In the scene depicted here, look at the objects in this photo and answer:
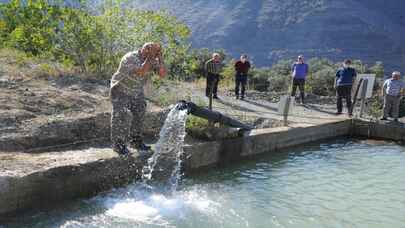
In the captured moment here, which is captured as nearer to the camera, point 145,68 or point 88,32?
point 145,68

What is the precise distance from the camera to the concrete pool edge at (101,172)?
17.7ft

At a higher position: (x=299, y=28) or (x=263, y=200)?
(x=299, y=28)

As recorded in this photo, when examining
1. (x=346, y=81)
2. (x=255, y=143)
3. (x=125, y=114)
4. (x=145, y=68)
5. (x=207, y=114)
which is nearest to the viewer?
(x=145, y=68)

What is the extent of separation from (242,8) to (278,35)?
12.1m

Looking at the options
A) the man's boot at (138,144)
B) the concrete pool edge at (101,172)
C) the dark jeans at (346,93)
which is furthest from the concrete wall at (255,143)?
the dark jeans at (346,93)

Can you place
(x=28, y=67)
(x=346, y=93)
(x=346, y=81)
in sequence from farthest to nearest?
(x=346, y=93) < (x=346, y=81) < (x=28, y=67)

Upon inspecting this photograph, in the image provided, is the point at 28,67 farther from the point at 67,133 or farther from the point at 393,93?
the point at 393,93

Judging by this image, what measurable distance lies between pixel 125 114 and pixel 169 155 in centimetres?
104

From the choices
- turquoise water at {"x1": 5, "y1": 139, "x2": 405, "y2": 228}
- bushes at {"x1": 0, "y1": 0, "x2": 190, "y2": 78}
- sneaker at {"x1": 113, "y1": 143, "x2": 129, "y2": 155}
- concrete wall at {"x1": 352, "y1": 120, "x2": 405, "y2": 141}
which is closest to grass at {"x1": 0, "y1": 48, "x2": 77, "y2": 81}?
bushes at {"x1": 0, "y1": 0, "x2": 190, "y2": 78}

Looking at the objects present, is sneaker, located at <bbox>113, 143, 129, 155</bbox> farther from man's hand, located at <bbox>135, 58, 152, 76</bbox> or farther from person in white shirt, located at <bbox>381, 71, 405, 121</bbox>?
person in white shirt, located at <bbox>381, 71, 405, 121</bbox>

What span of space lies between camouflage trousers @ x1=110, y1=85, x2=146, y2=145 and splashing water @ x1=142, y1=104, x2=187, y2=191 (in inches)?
18.5

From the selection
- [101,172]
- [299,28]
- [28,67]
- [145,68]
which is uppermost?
[299,28]

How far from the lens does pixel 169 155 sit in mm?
7199

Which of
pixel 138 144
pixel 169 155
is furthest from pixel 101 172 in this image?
pixel 169 155
